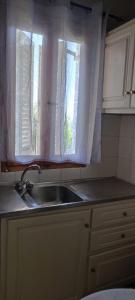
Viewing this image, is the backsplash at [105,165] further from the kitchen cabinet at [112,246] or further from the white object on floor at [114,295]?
the white object on floor at [114,295]

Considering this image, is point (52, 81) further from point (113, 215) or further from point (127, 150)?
point (113, 215)

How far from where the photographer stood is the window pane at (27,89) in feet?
5.50

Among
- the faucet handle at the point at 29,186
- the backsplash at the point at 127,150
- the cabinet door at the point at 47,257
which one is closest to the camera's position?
the cabinet door at the point at 47,257

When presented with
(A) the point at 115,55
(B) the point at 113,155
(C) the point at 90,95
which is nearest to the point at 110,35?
(A) the point at 115,55

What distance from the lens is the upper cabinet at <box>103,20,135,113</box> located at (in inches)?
67.5

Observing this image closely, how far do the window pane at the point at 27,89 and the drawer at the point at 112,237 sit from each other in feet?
2.57

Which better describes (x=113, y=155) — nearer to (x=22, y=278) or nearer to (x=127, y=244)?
(x=127, y=244)

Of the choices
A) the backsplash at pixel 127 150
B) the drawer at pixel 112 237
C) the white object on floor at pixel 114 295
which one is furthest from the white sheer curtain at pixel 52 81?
A: the white object on floor at pixel 114 295

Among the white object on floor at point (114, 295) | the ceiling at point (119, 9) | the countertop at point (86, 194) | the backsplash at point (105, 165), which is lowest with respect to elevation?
the white object on floor at point (114, 295)

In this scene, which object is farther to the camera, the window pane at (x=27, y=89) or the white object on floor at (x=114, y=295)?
the window pane at (x=27, y=89)

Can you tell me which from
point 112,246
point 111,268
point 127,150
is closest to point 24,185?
point 112,246

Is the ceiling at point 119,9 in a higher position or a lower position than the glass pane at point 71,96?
higher

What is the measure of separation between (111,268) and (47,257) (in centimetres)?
57

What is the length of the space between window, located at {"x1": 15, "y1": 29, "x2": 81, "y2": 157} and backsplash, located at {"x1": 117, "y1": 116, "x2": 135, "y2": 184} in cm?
54
